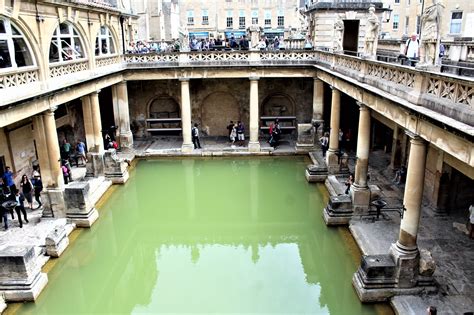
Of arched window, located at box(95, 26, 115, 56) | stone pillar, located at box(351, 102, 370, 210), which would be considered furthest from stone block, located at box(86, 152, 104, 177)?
stone pillar, located at box(351, 102, 370, 210)

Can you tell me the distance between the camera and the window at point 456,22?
22188mm

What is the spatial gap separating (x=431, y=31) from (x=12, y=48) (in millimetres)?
11297

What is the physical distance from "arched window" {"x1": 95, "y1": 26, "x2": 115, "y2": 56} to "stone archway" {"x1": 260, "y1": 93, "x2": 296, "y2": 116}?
9.42m

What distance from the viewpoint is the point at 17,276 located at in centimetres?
1077

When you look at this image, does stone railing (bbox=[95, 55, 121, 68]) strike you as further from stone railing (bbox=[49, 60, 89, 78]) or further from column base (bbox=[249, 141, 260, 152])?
column base (bbox=[249, 141, 260, 152])

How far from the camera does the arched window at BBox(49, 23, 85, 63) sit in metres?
15.4

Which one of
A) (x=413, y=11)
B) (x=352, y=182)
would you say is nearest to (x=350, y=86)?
→ (x=352, y=182)

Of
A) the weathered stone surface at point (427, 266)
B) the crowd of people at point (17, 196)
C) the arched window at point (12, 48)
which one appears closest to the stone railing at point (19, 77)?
the arched window at point (12, 48)

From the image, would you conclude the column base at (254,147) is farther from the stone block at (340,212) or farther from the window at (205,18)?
the window at (205,18)

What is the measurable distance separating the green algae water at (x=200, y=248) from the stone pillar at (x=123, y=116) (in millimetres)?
3460

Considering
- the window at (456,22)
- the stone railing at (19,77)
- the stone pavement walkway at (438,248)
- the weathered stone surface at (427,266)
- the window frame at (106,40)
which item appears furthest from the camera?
the window at (456,22)

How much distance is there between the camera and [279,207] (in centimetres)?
1620

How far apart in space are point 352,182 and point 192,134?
37.5 feet

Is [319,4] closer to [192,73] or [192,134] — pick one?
[192,73]
